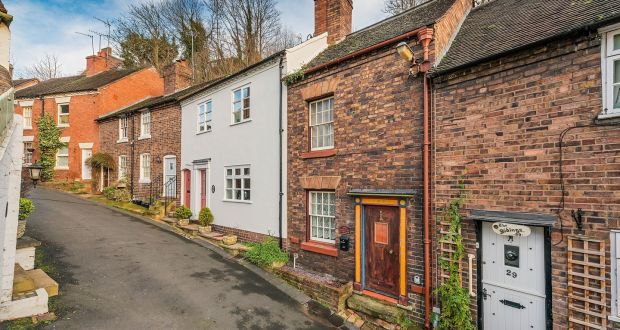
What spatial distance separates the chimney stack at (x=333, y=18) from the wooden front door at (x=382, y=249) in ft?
22.4

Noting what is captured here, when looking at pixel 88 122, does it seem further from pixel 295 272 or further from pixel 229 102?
pixel 295 272

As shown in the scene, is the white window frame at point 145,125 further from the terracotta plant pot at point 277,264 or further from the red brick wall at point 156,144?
the terracotta plant pot at point 277,264

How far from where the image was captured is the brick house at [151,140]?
16.0m

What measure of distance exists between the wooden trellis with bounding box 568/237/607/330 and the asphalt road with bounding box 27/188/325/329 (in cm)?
475

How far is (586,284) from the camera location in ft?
15.5

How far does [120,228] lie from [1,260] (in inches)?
299

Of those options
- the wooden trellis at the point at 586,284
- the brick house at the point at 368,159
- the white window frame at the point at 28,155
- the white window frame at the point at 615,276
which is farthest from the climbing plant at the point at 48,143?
the white window frame at the point at 615,276

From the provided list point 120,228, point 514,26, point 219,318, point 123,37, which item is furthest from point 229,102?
point 123,37

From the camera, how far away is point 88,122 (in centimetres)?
2141

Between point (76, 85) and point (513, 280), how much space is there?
28226 mm

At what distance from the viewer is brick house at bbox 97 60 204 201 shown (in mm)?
16016

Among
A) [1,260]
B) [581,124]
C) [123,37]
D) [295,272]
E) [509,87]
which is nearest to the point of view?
[581,124]

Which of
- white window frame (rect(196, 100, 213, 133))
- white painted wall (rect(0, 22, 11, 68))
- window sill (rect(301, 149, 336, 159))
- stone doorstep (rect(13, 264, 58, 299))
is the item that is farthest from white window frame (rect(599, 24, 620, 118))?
white window frame (rect(196, 100, 213, 133))

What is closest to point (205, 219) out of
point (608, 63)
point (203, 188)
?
point (203, 188)
